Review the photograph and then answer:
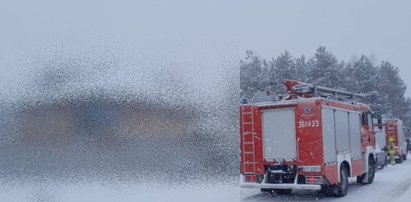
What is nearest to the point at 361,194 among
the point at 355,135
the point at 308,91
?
the point at 355,135

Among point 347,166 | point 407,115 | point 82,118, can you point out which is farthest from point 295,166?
point 407,115

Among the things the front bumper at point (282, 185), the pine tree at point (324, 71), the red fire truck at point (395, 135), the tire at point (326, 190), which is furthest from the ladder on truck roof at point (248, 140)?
the pine tree at point (324, 71)

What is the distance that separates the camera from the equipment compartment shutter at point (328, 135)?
32.0ft

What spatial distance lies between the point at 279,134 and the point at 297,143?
0.54 meters

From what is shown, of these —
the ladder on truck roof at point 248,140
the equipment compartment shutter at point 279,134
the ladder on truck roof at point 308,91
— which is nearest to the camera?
the ladder on truck roof at point 248,140

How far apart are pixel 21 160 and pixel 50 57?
61cm

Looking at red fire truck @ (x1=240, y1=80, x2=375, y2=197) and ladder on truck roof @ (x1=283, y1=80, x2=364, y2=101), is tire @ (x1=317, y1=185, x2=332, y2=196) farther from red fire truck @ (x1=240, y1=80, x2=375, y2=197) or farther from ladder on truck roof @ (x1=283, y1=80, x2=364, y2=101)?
ladder on truck roof @ (x1=283, y1=80, x2=364, y2=101)

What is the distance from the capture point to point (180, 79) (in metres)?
2.85

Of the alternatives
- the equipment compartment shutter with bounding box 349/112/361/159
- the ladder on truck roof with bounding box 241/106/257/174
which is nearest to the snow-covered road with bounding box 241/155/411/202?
the ladder on truck roof with bounding box 241/106/257/174

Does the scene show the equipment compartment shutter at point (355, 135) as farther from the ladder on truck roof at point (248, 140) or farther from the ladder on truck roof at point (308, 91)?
the ladder on truck roof at point (248, 140)

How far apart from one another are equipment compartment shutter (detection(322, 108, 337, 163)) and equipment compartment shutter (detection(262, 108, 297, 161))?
67 centimetres

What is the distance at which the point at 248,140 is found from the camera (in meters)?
10.0

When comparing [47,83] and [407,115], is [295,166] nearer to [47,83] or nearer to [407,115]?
[47,83]

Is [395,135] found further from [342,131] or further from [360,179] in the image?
[342,131]
